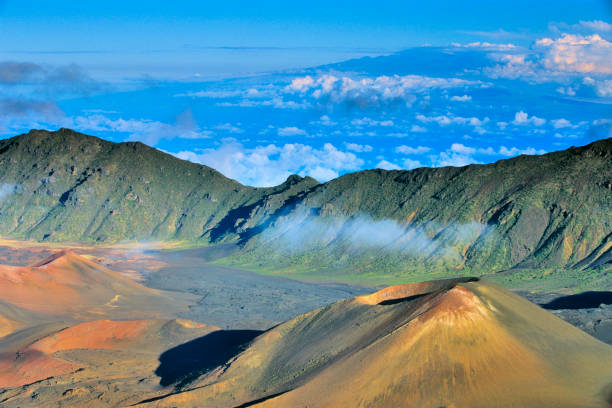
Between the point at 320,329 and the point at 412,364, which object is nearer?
the point at 412,364

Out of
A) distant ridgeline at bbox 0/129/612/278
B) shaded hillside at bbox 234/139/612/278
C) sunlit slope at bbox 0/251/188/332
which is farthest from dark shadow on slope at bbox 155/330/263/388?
distant ridgeline at bbox 0/129/612/278

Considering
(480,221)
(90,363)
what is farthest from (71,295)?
(480,221)

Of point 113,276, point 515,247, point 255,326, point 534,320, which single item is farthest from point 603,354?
point 515,247

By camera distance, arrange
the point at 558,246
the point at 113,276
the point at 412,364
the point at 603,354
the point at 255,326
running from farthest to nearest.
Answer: the point at 558,246 < the point at 113,276 < the point at 255,326 < the point at 603,354 < the point at 412,364

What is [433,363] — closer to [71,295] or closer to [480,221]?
[71,295]

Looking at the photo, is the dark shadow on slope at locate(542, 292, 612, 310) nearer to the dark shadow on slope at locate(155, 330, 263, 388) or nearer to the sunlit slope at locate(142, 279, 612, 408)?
the dark shadow on slope at locate(155, 330, 263, 388)

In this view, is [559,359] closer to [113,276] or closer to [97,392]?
[97,392]
